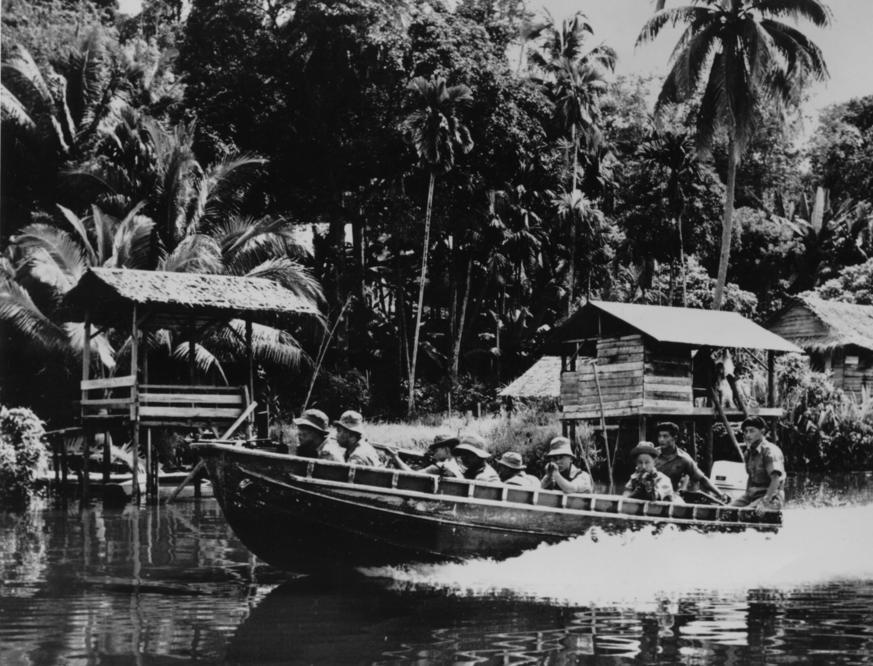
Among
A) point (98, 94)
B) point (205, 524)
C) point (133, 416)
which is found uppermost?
point (98, 94)

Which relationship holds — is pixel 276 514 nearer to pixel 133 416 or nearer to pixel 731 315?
pixel 133 416

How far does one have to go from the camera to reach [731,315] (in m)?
26.7

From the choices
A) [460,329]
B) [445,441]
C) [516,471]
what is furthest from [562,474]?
[460,329]

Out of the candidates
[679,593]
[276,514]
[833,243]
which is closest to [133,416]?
[276,514]

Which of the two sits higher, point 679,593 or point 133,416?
Result: point 133,416

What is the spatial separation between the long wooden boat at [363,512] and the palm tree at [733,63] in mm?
20684

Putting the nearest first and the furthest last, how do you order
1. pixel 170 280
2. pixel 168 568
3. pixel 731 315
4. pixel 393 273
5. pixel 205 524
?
pixel 168 568
pixel 205 524
pixel 170 280
pixel 731 315
pixel 393 273

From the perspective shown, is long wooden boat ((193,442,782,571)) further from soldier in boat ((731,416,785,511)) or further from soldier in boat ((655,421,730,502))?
soldier in boat ((731,416,785,511))

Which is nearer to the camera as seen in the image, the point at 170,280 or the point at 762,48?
the point at 170,280

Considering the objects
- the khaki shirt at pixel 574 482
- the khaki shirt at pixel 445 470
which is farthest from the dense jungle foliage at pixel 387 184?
the khaki shirt at pixel 445 470

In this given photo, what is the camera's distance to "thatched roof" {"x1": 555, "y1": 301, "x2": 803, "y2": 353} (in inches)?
938

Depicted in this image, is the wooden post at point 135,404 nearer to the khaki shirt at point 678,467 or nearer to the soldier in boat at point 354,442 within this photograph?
the soldier in boat at point 354,442

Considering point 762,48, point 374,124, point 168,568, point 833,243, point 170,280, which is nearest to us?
point 168,568

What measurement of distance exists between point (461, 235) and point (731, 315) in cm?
1193
